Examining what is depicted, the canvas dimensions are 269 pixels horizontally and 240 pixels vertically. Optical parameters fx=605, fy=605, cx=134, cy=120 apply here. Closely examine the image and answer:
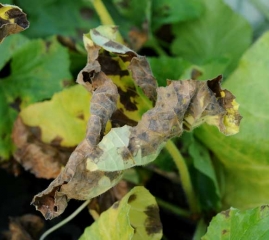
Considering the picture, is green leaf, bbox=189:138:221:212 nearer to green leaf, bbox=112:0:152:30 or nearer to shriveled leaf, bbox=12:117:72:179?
shriveled leaf, bbox=12:117:72:179

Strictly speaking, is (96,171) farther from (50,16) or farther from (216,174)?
(50,16)

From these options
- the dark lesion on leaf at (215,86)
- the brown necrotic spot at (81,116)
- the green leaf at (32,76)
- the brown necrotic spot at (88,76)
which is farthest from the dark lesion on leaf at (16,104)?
the dark lesion on leaf at (215,86)

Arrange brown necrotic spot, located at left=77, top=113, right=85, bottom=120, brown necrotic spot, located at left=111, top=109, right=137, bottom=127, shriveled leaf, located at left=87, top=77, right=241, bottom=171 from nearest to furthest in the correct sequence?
shriveled leaf, located at left=87, top=77, right=241, bottom=171 → brown necrotic spot, located at left=111, top=109, right=137, bottom=127 → brown necrotic spot, located at left=77, top=113, right=85, bottom=120

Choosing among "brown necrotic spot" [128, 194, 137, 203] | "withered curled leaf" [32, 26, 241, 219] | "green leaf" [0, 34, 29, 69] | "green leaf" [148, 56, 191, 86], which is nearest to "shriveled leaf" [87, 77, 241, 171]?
"withered curled leaf" [32, 26, 241, 219]

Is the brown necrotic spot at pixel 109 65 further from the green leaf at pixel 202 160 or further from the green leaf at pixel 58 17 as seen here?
the green leaf at pixel 58 17

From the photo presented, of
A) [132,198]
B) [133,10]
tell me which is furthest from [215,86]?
[133,10]

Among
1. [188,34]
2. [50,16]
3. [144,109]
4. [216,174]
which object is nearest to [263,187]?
[216,174]

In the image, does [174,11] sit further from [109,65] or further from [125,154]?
[125,154]
